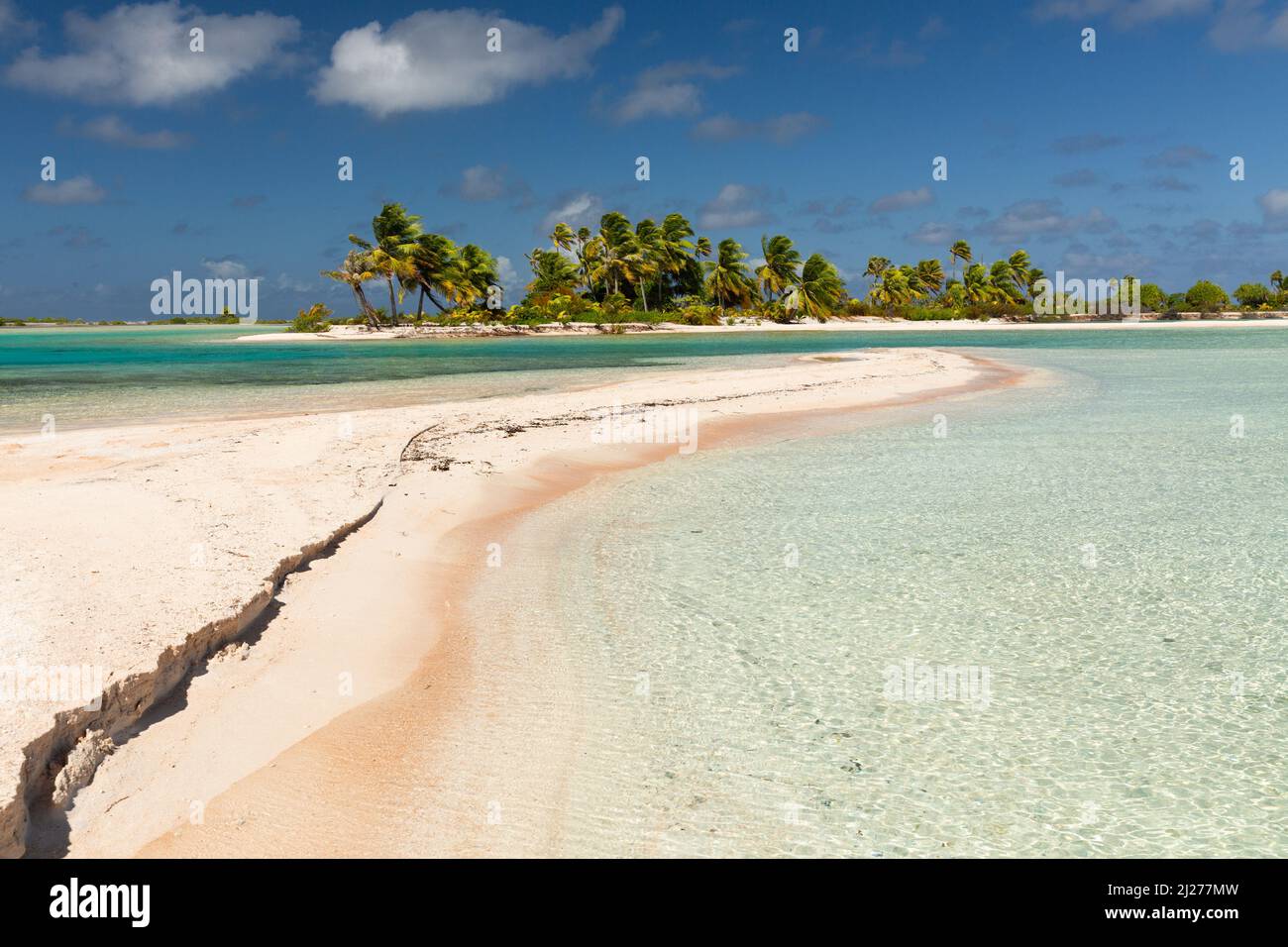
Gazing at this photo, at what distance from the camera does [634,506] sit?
10195 millimetres

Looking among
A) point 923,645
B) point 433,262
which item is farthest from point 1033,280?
point 923,645

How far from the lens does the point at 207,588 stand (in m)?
5.84

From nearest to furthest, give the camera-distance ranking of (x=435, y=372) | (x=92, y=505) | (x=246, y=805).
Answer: (x=246, y=805), (x=92, y=505), (x=435, y=372)

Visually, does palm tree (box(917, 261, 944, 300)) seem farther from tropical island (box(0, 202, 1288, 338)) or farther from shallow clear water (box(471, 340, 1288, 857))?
shallow clear water (box(471, 340, 1288, 857))

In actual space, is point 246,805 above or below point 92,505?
below

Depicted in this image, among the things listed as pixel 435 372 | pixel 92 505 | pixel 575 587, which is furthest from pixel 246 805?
pixel 435 372

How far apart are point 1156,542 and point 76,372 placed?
3943 centimetres

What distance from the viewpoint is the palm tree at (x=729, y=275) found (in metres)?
88.6

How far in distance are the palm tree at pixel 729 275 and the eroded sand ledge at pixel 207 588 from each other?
78.6 metres

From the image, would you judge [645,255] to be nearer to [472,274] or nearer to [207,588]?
[472,274]

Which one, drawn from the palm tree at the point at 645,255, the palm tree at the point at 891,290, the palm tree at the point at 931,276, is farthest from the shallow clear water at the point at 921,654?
the palm tree at the point at 931,276

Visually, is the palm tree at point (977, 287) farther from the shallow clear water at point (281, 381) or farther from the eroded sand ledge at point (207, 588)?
the eroded sand ledge at point (207, 588)
